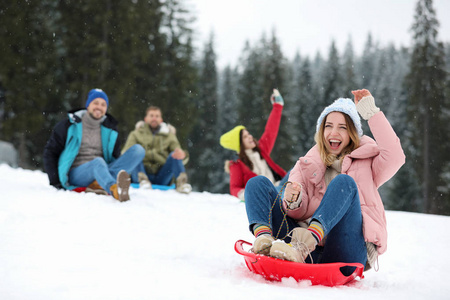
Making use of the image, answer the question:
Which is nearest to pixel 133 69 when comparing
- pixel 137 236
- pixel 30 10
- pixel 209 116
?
pixel 30 10

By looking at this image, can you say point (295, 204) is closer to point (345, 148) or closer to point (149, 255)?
point (345, 148)

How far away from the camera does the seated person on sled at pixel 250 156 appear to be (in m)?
5.89

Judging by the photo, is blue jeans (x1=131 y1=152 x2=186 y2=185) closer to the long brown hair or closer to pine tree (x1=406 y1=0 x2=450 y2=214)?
the long brown hair

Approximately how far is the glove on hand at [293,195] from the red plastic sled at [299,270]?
1.34 feet

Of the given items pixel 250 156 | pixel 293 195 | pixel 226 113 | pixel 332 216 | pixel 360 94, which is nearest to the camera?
pixel 332 216

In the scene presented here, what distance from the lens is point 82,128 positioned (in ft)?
16.6

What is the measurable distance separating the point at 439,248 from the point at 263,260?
2.71 m

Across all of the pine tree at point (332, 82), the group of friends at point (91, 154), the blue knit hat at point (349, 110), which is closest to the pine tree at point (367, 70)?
the pine tree at point (332, 82)

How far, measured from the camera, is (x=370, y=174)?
2402mm

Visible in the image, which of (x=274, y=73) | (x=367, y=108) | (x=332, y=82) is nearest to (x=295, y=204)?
(x=367, y=108)

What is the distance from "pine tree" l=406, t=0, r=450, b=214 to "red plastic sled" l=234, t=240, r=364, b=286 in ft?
67.8

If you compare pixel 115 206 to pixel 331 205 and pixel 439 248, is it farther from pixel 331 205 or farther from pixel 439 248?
pixel 439 248

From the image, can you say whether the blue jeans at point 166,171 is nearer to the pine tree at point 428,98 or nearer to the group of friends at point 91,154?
Answer: the group of friends at point 91,154

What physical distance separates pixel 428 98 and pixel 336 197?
855 inches
